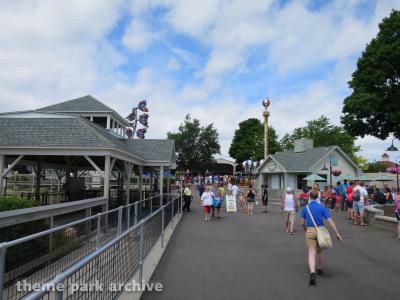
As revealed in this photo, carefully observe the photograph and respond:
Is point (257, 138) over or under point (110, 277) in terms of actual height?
over

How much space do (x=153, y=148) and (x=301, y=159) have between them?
63.2 feet

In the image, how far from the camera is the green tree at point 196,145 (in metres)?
77.1

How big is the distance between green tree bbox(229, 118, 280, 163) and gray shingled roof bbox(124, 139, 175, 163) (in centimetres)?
5312

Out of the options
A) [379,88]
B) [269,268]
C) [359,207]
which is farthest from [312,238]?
[379,88]

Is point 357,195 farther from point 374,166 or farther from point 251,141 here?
point 374,166

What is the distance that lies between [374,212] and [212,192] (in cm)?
717

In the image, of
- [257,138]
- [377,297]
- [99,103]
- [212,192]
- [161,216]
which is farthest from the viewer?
[257,138]

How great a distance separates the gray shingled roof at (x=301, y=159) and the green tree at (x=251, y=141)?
36.0m

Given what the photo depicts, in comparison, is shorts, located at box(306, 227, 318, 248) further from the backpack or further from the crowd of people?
the backpack

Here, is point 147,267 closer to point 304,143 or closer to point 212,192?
point 212,192

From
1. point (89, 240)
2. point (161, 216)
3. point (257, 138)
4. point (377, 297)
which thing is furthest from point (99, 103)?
point (257, 138)

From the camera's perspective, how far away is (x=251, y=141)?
272 feet

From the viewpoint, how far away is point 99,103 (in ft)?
90.1

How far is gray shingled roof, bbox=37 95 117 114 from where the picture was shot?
26.5 m
